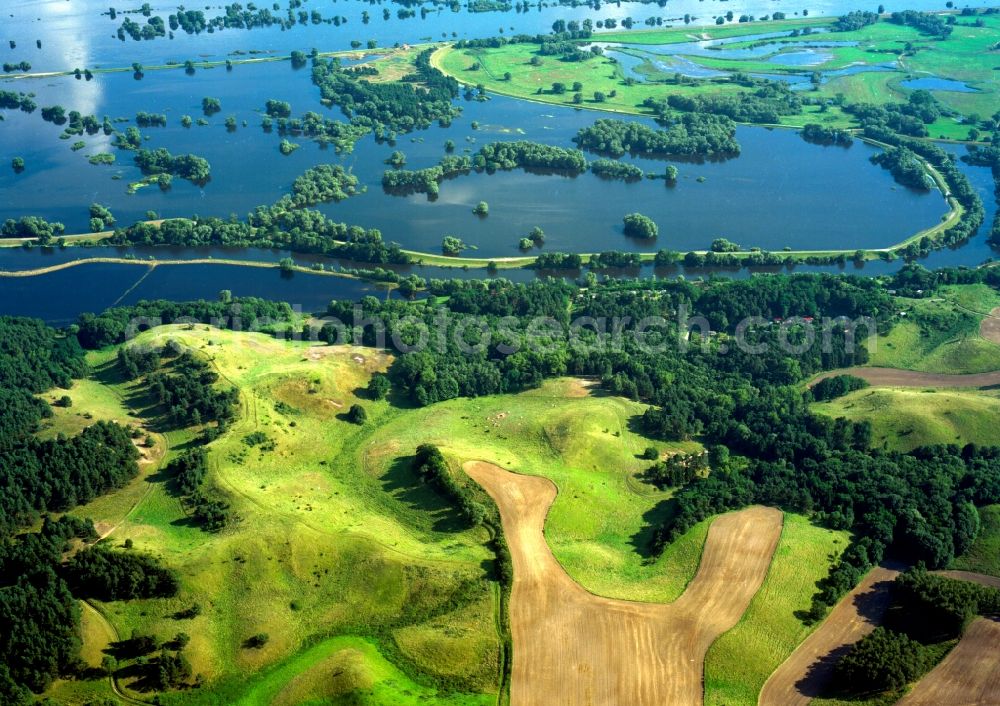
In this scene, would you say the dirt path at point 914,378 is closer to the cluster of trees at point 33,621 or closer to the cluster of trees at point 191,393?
the cluster of trees at point 191,393

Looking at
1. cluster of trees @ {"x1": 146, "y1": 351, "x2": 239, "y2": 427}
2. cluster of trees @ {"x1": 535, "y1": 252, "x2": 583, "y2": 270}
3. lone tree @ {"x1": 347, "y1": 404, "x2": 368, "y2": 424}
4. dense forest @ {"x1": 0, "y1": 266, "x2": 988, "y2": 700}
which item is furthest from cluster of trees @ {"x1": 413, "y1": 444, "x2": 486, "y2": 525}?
cluster of trees @ {"x1": 535, "y1": 252, "x2": 583, "y2": 270}

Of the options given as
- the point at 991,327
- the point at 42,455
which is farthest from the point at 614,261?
the point at 42,455

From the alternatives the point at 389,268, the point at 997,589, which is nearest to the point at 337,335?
the point at 389,268

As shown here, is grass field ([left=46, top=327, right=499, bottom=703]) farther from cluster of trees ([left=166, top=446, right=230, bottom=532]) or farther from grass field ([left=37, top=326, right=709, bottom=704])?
cluster of trees ([left=166, top=446, right=230, bottom=532])

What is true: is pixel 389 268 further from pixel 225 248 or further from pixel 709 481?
pixel 709 481

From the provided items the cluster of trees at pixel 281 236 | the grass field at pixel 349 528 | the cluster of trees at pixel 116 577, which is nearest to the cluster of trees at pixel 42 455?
the grass field at pixel 349 528
